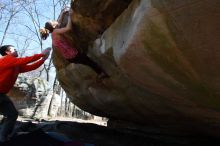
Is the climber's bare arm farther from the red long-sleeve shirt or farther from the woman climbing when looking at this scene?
the red long-sleeve shirt

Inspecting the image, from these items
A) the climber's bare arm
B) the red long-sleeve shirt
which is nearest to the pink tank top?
the climber's bare arm

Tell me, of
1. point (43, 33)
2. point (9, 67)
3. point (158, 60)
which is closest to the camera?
point (158, 60)

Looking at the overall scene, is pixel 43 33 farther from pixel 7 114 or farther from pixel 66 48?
pixel 7 114

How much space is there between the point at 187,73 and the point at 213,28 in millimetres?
1063

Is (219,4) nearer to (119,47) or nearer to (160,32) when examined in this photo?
(160,32)

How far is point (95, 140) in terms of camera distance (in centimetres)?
898

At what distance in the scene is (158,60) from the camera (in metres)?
4.98

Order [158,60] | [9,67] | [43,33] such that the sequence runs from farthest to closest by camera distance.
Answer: [9,67], [43,33], [158,60]

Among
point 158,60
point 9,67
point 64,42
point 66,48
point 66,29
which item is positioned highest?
point 66,29

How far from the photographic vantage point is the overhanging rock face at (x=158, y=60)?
415cm

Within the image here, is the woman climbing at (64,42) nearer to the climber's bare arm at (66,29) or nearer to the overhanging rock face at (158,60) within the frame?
the climber's bare arm at (66,29)

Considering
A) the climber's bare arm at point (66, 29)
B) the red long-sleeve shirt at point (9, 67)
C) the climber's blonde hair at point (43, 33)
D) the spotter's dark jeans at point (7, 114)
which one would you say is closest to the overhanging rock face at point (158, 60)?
the climber's bare arm at point (66, 29)

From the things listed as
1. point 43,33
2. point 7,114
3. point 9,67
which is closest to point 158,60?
point 43,33

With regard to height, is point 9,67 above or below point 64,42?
below
